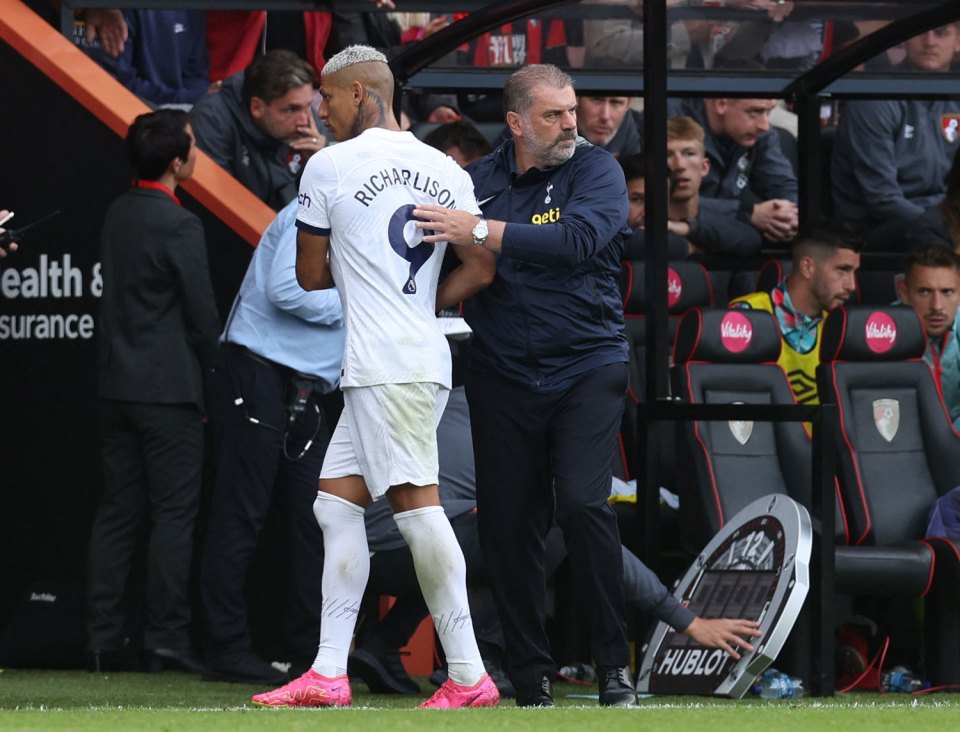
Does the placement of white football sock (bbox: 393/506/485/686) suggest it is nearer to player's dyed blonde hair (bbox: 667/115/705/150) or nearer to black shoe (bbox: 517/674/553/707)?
black shoe (bbox: 517/674/553/707)

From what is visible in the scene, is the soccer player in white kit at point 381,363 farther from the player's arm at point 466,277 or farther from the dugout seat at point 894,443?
the dugout seat at point 894,443

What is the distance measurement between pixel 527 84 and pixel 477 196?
0.41 metres

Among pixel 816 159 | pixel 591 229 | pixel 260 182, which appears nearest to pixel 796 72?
pixel 816 159

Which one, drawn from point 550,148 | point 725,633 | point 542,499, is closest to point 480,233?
point 550,148

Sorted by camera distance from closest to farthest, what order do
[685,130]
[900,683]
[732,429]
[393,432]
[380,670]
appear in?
1. [393,432]
2. [380,670]
3. [900,683]
4. [732,429]
5. [685,130]

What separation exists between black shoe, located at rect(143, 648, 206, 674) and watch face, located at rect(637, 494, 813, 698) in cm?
194

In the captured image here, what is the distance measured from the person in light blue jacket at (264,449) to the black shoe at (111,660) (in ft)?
1.70

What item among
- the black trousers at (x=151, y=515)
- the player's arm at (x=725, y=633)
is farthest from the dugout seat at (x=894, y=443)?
the black trousers at (x=151, y=515)

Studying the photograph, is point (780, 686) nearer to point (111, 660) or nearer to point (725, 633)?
point (725, 633)

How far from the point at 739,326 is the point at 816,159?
74.8 inches

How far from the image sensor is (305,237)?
6004 millimetres

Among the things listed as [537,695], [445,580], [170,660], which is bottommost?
[170,660]

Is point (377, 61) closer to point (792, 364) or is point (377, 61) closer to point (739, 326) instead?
point (739, 326)

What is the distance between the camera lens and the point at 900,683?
26.2 feet
